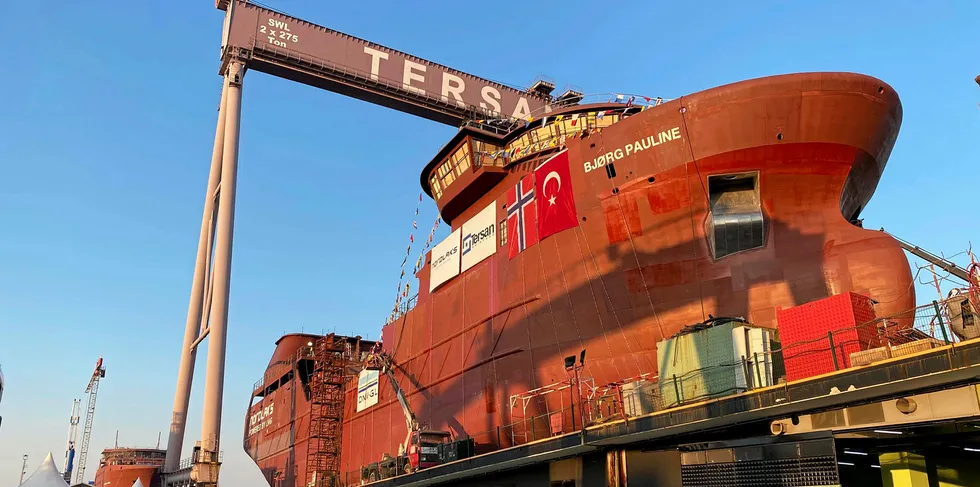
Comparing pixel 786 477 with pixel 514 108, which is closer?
pixel 786 477

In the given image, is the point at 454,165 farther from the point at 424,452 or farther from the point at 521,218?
the point at 424,452

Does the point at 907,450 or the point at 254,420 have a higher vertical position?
the point at 254,420

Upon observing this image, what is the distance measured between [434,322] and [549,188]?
900 centimetres

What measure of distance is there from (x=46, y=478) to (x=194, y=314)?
620 inches

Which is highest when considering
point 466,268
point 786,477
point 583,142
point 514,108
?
point 514,108

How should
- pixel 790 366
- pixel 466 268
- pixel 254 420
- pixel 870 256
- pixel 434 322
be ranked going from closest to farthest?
pixel 790 366
pixel 870 256
pixel 466 268
pixel 434 322
pixel 254 420

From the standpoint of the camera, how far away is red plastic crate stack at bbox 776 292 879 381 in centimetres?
1248

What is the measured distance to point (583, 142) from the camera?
21.8 m

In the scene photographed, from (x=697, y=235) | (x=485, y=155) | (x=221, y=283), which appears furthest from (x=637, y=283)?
(x=221, y=283)

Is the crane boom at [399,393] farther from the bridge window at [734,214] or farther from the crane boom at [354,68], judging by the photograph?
the crane boom at [354,68]

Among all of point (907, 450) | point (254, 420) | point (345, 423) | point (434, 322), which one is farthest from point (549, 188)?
point (254, 420)

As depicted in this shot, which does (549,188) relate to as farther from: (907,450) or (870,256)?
(907,450)

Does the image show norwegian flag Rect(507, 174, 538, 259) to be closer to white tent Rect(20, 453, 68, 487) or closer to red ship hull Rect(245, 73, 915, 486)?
red ship hull Rect(245, 73, 915, 486)

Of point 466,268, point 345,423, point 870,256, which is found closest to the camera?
point 870,256
